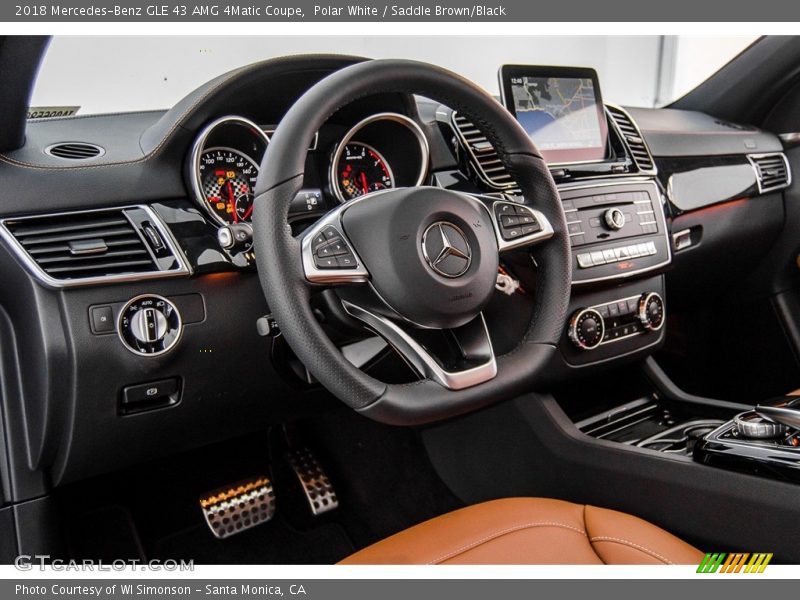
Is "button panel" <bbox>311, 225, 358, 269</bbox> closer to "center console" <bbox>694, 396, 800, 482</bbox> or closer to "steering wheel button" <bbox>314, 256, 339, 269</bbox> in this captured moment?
"steering wheel button" <bbox>314, 256, 339, 269</bbox>

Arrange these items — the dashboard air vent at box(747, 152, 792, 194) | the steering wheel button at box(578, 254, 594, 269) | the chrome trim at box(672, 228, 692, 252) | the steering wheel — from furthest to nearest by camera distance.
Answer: the dashboard air vent at box(747, 152, 792, 194)
the chrome trim at box(672, 228, 692, 252)
the steering wheel button at box(578, 254, 594, 269)
the steering wheel

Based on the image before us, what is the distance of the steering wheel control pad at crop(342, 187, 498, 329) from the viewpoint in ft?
3.32

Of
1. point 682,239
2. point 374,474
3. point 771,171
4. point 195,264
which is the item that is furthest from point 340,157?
point 771,171

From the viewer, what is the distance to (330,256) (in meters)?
0.99

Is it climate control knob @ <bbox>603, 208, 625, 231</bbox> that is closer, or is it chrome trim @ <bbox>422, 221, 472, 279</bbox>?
chrome trim @ <bbox>422, 221, 472, 279</bbox>

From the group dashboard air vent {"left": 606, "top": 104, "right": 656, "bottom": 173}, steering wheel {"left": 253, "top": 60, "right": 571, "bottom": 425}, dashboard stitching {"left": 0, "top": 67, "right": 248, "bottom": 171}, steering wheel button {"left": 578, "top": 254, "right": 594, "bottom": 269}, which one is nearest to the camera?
steering wheel {"left": 253, "top": 60, "right": 571, "bottom": 425}

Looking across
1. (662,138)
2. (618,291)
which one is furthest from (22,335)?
(662,138)

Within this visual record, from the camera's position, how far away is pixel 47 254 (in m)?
1.12

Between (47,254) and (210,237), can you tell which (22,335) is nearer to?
(47,254)

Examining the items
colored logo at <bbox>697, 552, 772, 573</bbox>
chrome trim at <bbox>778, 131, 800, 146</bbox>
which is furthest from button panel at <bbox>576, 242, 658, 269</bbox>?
chrome trim at <bbox>778, 131, 800, 146</bbox>

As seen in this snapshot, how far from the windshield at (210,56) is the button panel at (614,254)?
0.44 metres

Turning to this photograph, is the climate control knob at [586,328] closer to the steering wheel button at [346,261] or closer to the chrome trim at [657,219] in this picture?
the chrome trim at [657,219]

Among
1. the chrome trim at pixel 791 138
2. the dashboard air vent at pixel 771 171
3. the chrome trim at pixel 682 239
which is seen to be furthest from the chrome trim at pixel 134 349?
the chrome trim at pixel 791 138

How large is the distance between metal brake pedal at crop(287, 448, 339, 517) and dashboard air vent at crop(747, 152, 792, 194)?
1.45 meters
